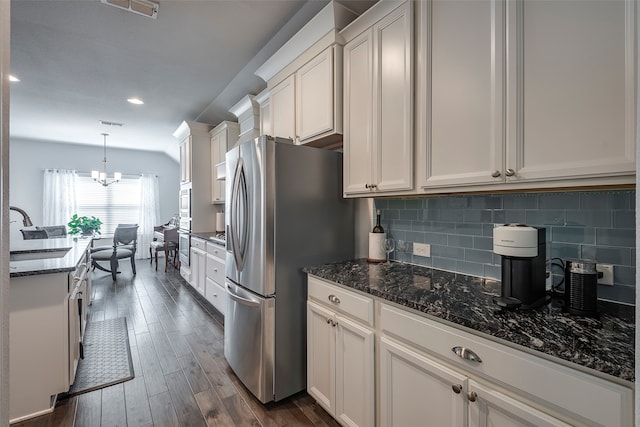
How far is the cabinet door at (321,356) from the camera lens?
170 cm

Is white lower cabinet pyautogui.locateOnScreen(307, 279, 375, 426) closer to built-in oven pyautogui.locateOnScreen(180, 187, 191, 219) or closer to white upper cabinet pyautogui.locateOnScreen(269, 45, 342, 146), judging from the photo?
white upper cabinet pyautogui.locateOnScreen(269, 45, 342, 146)

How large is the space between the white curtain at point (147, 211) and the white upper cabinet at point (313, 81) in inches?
240

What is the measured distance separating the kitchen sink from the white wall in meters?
4.22

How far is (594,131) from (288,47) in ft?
6.62

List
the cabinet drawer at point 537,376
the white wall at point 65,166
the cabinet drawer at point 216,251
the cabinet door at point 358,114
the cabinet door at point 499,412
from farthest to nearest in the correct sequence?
the white wall at point 65,166 → the cabinet drawer at point 216,251 → the cabinet door at point 358,114 → the cabinet door at point 499,412 → the cabinet drawer at point 537,376

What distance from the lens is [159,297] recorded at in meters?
4.22

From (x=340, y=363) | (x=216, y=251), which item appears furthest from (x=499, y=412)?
(x=216, y=251)

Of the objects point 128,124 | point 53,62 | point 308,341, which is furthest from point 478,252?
point 128,124

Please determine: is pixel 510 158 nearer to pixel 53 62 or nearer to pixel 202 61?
pixel 202 61

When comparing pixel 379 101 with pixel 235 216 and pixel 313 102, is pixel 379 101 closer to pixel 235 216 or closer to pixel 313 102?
pixel 313 102

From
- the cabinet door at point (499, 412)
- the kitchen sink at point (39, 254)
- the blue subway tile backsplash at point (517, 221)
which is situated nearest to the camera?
the cabinet door at point (499, 412)

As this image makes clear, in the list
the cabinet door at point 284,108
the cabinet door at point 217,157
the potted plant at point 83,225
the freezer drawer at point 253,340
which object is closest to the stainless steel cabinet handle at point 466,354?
the freezer drawer at point 253,340

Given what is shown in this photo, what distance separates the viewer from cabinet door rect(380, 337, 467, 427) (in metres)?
1.10

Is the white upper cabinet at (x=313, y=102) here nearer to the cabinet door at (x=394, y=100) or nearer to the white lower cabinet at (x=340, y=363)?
the cabinet door at (x=394, y=100)
